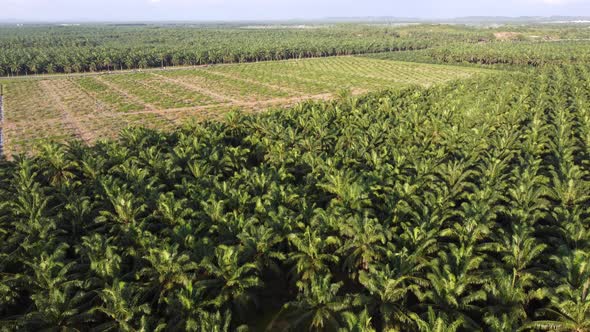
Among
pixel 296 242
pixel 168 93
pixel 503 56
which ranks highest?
pixel 503 56

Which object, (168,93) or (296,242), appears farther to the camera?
(168,93)

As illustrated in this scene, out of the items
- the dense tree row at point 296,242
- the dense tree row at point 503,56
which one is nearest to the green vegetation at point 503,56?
the dense tree row at point 503,56

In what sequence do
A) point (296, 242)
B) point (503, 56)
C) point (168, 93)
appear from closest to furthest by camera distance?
1. point (296, 242)
2. point (168, 93)
3. point (503, 56)

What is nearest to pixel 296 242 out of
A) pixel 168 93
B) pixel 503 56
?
pixel 168 93

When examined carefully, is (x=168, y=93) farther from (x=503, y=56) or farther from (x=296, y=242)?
(x=503, y=56)

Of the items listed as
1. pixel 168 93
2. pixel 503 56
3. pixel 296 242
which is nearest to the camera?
pixel 296 242

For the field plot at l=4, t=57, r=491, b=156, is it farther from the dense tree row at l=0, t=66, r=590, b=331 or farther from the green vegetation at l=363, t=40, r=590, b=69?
the dense tree row at l=0, t=66, r=590, b=331
